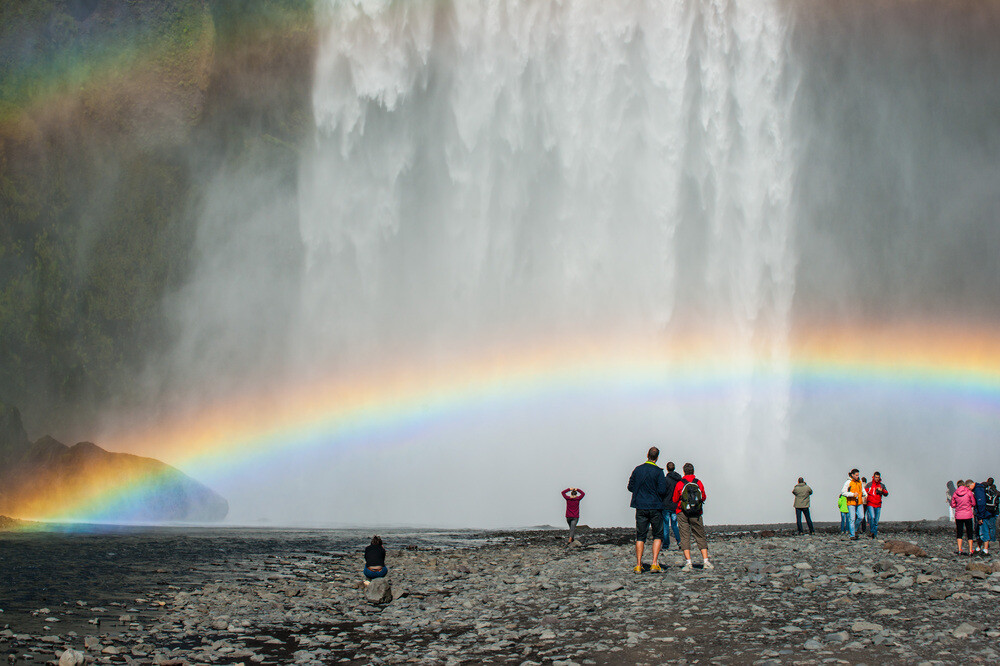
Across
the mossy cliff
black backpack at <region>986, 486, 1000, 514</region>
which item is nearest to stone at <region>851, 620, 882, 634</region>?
black backpack at <region>986, 486, 1000, 514</region>

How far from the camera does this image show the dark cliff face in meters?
54.8

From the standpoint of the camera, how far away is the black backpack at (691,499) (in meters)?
14.2

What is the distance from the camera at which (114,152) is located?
69062 mm

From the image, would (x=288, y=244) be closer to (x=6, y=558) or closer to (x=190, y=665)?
(x=6, y=558)

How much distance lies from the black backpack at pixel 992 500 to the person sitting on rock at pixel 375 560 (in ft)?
42.7

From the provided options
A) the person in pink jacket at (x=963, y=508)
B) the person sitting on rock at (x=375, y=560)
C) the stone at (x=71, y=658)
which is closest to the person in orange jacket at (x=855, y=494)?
the person in pink jacket at (x=963, y=508)

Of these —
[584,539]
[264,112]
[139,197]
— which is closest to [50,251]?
[139,197]

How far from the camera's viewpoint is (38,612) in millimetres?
12617

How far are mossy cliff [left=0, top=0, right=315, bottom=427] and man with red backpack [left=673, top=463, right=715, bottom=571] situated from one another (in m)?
60.5

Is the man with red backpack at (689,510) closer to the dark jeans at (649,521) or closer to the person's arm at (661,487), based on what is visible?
the dark jeans at (649,521)

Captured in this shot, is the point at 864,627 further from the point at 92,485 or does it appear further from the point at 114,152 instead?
the point at 114,152

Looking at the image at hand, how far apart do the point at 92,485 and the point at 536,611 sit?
2134 inches

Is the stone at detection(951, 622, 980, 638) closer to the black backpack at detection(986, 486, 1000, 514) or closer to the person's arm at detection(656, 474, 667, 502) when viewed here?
the person's arm at detection(656, 474, 667, 502)

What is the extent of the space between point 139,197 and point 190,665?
223ft
